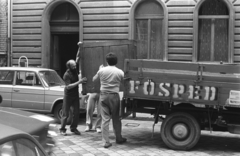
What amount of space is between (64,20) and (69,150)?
11409mm

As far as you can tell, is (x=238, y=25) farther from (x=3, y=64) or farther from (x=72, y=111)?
(x=3, y=64)

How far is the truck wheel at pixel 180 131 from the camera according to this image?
7336 millimetres

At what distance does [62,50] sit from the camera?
1845 cm

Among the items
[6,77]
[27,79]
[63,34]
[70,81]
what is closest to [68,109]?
[70,81]

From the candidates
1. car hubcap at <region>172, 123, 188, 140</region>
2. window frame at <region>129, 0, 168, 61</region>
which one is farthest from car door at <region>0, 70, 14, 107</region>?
window frame at <region>129, 0, 168, 61</region>

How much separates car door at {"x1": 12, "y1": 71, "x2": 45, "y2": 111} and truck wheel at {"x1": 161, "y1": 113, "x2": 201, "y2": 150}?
170 inches

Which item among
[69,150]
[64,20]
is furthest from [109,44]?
[64,20]

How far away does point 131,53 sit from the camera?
8930 mm

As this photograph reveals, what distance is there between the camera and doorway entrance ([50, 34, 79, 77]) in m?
18.0

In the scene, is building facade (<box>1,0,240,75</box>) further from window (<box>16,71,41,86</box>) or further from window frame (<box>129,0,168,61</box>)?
window (<box>16,71,41,86</box>)

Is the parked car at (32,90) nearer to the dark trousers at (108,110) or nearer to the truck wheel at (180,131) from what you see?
the dark trousers at (108,110)

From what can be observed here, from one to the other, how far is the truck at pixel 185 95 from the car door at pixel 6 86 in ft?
14.2

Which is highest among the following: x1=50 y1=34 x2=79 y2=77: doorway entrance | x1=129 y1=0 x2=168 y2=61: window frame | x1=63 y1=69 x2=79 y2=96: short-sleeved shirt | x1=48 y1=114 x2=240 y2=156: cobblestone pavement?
x1=129 y1=0 x2=168 y2=61: window frame

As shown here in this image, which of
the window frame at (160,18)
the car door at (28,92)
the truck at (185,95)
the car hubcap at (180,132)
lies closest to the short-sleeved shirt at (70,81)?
the truck at (185,95)
